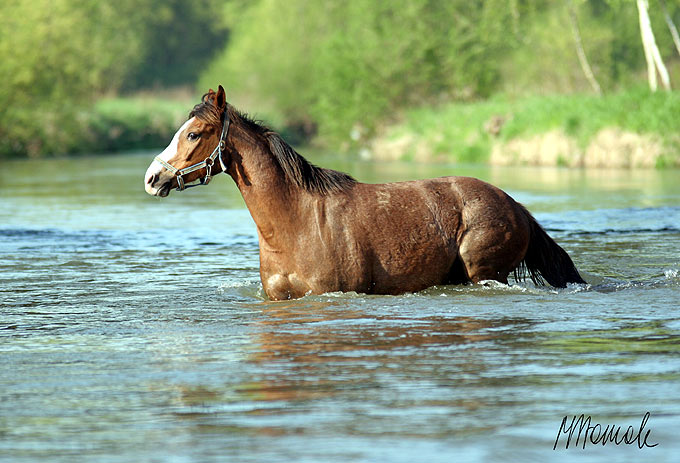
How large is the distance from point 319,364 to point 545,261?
11.6ft

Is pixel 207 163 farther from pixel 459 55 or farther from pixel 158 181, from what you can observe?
pixel 459 55

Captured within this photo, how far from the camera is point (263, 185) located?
8594 mm

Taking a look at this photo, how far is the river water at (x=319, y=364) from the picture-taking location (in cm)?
475

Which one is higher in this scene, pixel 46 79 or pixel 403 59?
pixel 403 59

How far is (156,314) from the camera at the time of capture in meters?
8.62

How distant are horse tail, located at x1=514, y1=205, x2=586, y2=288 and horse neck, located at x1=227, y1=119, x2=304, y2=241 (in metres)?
2.13

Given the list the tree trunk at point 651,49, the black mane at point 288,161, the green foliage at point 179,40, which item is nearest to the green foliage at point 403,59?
the tree trunk at point 651,49

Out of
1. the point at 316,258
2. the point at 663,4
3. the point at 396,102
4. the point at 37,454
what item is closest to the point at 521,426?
the point at 37,454

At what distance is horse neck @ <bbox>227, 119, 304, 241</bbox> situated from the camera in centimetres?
855

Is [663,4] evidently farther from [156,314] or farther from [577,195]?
[156,314]

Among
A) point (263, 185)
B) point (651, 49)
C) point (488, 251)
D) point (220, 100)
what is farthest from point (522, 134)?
point (220, 100)

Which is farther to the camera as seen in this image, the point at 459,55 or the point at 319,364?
the point at 459,55

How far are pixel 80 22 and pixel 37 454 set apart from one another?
53.2m
